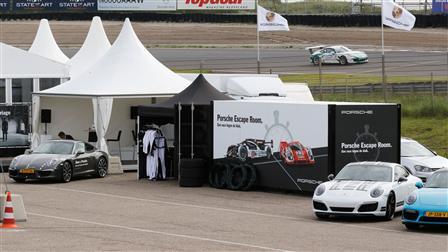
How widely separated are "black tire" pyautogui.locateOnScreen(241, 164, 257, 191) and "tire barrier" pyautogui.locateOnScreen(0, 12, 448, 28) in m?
46.6

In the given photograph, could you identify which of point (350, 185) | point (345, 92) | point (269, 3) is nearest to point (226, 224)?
point (350, 185)

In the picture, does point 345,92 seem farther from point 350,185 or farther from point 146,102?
point 350,185

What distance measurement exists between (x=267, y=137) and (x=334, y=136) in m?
2.07

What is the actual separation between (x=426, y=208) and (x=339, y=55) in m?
41.6

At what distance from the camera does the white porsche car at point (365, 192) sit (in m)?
20.0

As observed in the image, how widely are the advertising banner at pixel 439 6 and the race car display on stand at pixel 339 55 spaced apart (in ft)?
53.2

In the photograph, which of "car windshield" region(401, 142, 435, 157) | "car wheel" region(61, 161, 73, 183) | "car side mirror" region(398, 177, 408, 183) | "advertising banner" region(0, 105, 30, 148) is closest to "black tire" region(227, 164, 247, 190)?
"car windshield" region(401, 142, 435, 157)

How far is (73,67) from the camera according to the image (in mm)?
39188

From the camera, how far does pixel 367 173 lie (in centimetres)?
2125

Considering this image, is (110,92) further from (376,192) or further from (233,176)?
(376,192)

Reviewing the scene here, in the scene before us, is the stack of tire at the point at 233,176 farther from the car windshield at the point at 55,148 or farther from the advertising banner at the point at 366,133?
the car windshield at the point at 55,148

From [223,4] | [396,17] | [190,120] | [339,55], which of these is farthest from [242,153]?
[223,4]

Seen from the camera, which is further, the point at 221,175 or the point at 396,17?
the point at 396,17

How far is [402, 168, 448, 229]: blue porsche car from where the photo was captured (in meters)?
18.2
